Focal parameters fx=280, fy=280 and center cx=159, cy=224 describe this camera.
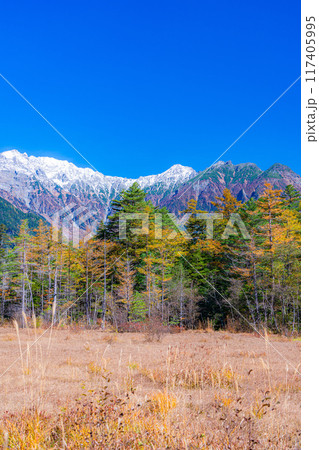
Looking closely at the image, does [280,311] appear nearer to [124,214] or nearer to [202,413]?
[124,214]

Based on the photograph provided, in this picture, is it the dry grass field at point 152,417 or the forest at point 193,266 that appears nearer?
the dry grass field at point 152,417

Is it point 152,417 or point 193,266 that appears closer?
point 152,417

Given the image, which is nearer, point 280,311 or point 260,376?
point 260,376

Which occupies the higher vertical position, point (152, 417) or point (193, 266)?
point (193, 266)

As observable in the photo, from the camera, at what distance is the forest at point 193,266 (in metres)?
22.3

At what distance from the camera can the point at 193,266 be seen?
2870 centimetres

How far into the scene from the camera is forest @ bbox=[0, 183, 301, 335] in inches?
878

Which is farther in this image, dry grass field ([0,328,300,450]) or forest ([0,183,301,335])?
forest ([0,183,301,335])

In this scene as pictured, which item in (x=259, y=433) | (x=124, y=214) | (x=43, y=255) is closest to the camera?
(x=259, y=433)

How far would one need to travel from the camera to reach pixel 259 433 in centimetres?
306

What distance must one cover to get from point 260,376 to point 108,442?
14.8ft
